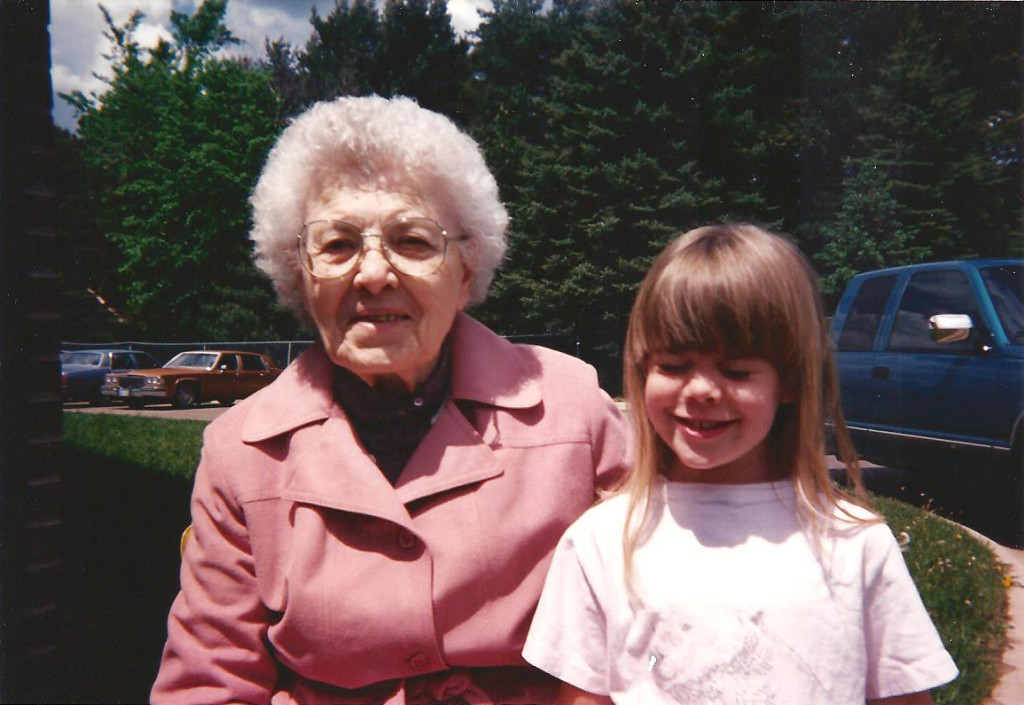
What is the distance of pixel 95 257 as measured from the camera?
19.1 feet

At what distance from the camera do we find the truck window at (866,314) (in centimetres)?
664

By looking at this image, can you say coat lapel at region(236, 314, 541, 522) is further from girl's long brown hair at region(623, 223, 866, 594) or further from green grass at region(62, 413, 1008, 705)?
green grass at region(62, 413, 1008, 705)

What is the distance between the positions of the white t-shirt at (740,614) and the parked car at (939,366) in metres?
3.72

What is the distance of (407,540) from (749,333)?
0.88 m

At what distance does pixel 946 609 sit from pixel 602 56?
14.9m

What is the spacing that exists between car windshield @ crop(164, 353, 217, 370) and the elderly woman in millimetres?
15192

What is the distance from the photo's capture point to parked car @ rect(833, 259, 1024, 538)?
211 inches

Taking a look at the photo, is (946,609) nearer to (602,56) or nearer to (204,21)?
(204,21)

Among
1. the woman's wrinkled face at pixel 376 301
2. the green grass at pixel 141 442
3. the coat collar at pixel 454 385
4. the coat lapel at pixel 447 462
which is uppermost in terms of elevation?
the woman's wrinkled face at pixel 376 301

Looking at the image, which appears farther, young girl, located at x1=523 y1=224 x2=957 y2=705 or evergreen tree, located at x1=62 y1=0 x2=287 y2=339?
evergreen tree, located at x1=62 y1=0 x2=287 y2=339

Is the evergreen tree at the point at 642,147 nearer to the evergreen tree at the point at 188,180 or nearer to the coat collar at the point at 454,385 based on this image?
the evergreen tree at the point at 188,180

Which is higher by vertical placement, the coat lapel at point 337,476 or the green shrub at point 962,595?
the coat lapel at point 337,476

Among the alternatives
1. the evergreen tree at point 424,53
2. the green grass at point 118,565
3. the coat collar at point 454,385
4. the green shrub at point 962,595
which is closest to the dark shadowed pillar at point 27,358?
the green grass at point 118,565

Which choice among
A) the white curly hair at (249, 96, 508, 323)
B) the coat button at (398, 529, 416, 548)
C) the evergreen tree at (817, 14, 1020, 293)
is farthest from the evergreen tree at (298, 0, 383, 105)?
the coat button at (398, 529, 416, 548)
